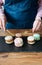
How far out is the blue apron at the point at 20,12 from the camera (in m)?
1.22

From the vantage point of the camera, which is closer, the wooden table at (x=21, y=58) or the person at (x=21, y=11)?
the wooden table at (x=21, y=58)

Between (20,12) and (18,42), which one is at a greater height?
(20,12)

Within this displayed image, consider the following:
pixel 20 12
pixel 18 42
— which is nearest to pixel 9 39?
pixel 18 42

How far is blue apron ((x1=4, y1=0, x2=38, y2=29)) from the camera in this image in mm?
1217

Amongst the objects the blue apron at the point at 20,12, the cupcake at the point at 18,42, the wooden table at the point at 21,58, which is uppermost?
the blue apron at the point at 20,12

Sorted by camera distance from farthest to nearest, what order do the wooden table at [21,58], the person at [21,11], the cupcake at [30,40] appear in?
the person at [21,11]
the cupcake at [30,40]
the wooden table at [21,58]

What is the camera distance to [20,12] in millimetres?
1227

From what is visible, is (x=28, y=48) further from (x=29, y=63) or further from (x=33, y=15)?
(x=33, y=15)

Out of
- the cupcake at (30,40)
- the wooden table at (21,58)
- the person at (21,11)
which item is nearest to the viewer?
the wooden table at (21,58)

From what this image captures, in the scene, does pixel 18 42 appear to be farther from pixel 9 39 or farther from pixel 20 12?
pixel 20 12

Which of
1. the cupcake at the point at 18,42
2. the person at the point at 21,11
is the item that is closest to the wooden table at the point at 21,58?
the cupcake at the point at 18,42

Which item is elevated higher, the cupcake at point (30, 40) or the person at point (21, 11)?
the person at point (21, 11)

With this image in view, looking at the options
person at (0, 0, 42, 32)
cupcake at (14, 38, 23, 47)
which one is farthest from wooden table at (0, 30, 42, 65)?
person at (0, 0, 42, 32)

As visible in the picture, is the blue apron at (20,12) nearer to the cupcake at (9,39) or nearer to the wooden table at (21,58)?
the cupcake at (9,39)
